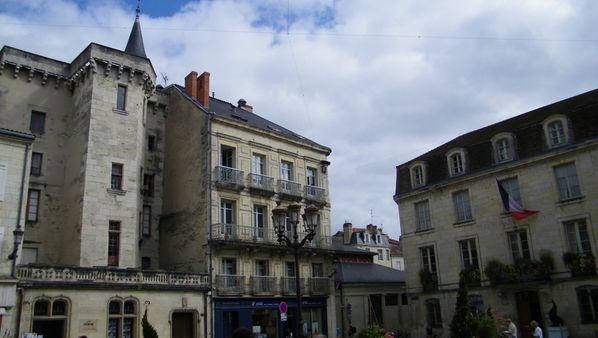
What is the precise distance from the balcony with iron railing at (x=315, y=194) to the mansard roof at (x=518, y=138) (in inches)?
179

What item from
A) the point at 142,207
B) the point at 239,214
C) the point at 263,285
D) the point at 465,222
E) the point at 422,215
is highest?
the point at 142,207

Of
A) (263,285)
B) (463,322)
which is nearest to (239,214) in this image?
(263,285)

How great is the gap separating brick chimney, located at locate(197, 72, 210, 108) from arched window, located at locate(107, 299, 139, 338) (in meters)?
11.8

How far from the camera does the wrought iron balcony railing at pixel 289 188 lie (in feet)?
91.7

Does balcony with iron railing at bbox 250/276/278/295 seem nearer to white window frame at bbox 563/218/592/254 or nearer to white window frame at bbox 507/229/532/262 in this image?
white window frame at bbox 507/229/532/262

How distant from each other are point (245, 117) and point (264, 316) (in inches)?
458

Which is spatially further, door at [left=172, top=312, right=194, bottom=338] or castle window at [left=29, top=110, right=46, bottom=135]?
castle window at [left=29, top=110, right=46, bottom=135]

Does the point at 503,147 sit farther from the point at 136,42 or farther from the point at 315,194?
the point at 136,42

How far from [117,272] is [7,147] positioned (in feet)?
19.9

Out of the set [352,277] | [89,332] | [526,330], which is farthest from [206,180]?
[526,330]

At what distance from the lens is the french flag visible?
78.8ft

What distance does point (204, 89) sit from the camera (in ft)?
93.5

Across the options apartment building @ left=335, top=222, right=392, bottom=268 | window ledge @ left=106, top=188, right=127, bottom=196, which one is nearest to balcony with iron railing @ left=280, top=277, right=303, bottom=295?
window ledge @ left=106, top=188, right=127, bottom=196

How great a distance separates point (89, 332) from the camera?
19.2 m
